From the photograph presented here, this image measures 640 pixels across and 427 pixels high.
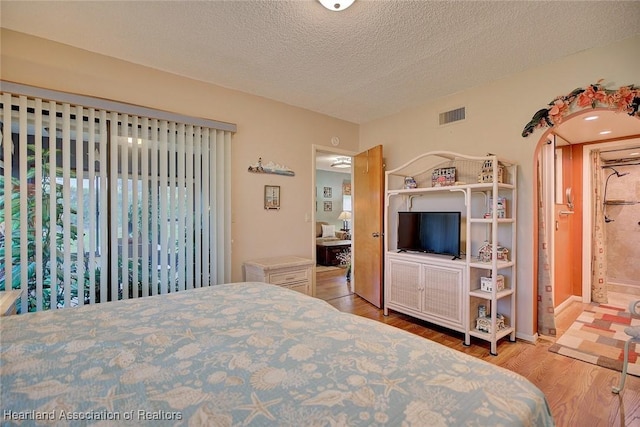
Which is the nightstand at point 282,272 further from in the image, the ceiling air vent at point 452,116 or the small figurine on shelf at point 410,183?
the ceiling air vent at point 452,116

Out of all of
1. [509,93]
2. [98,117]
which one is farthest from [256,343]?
[509,93]

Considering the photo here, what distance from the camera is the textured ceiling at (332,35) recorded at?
1917 millimetres

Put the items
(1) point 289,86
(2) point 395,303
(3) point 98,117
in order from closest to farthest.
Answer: (3) point 98,117, (1) point 289,86, (2) point 395,303

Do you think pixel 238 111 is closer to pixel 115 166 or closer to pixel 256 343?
pixel 115 166

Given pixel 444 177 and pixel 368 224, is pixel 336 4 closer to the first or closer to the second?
pixel 444 177

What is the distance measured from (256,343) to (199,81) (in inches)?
108

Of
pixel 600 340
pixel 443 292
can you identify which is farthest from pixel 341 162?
pixel 600 340

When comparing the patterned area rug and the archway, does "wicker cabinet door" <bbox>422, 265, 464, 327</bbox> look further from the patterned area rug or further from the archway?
the patterned area rug

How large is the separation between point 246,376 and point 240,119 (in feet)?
9.43

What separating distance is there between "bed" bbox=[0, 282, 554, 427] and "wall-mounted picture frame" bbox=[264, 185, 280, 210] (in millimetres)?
2136

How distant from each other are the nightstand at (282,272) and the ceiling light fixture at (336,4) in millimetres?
2194

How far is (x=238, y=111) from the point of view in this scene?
3230 mm

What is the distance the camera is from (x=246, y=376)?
2.99ft

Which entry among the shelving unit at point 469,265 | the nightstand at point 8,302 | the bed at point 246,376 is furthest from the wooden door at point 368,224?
the nightstand at point 8,302
